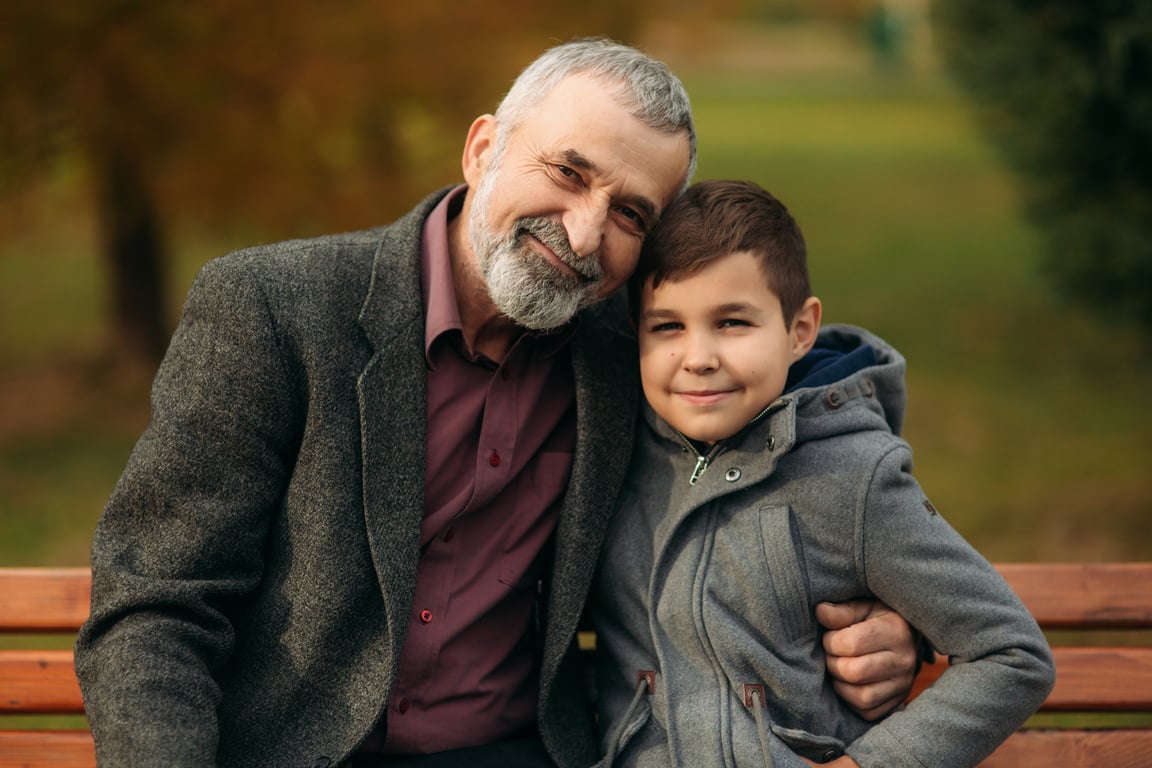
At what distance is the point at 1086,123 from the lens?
587 centimetres

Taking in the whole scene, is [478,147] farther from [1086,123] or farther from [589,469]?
[1086,123]

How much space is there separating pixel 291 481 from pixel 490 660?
61cm

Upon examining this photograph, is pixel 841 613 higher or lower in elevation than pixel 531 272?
lower

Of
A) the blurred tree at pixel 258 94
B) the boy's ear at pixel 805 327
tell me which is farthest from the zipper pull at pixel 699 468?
the blurred tree at pixel 258 94

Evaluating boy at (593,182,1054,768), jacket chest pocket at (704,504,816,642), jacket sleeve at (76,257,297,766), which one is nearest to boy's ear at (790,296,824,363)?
boy at (593,182,1054,768)

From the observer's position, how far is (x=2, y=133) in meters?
6.95

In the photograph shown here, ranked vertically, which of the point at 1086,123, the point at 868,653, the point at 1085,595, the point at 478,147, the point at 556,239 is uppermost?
the point at 478,147

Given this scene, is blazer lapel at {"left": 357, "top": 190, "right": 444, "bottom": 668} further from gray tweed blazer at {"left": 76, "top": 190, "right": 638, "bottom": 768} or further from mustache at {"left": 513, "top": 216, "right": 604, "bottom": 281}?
mustache at {"left": 513, "top": 216, "right": 604, "bottom": 281}

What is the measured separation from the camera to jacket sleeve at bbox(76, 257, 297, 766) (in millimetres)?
2486

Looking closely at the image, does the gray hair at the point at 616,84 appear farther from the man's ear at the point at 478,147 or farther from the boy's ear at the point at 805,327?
the boy's ear at the point at 805,327

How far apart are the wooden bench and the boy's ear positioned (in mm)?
828

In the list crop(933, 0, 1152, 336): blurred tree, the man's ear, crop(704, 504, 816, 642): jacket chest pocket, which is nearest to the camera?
crop(704, 504, 816, 642): jacket chest pocket

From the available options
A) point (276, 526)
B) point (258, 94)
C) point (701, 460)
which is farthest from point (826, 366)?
point (258, 94)

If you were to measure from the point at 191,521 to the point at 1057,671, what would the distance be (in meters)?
2.03
